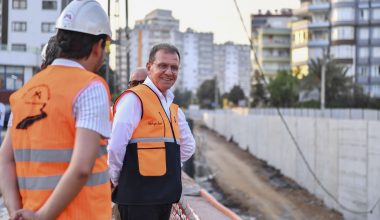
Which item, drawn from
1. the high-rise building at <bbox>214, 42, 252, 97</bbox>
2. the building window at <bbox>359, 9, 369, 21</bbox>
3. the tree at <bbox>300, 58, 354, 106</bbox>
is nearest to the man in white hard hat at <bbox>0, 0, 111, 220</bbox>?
the tree at <bbox>300, 58, 354, 106</bbox>

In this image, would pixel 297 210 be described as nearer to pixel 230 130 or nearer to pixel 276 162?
pixel 276 162

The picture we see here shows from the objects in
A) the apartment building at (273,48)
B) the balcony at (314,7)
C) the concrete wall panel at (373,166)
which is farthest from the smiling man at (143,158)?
the apartment building at (273,48)

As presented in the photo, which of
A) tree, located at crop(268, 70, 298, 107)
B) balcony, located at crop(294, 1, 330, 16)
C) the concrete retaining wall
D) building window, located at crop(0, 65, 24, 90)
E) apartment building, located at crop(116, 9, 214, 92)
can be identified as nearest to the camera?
the concrete retaining wall

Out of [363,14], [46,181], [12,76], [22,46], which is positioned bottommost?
[46,181]

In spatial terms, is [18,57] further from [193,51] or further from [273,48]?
[193,51]

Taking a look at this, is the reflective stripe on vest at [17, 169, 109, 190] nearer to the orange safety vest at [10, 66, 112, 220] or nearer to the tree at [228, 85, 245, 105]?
the orange safety vest at [10, 66, 112, 220]

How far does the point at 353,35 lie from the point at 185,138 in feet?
248

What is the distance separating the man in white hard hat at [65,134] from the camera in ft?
7.61

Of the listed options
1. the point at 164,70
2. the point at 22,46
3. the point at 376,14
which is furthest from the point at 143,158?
the point at 376,14

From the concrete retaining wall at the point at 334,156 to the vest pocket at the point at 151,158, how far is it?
1376 cm

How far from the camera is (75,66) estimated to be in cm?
250

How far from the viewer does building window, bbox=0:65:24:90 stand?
23153 mm

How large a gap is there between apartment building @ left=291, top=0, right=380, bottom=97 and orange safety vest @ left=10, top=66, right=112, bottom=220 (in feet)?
242

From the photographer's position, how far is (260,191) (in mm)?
26969
